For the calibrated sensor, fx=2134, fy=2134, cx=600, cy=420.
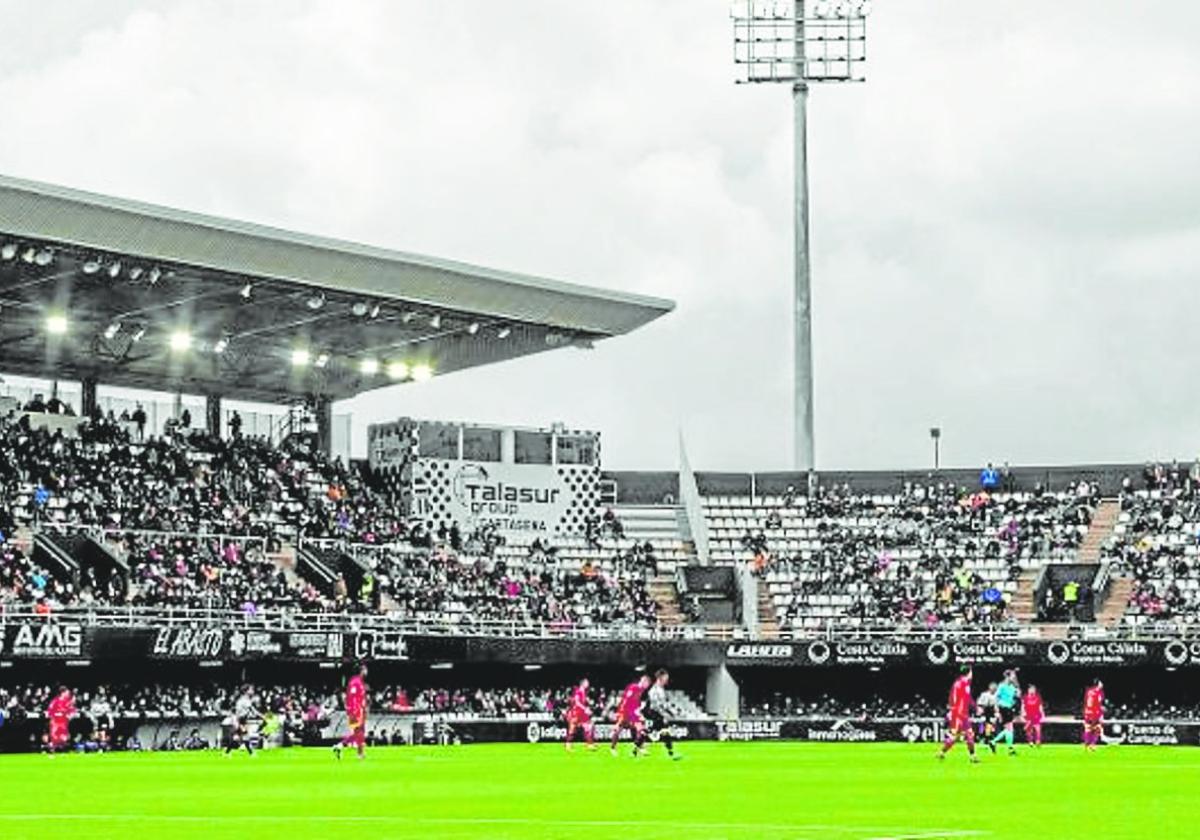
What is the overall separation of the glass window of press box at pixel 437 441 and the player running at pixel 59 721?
2602 centimetres

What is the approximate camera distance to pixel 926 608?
235 ft

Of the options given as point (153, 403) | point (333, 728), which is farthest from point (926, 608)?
point (153, 403)

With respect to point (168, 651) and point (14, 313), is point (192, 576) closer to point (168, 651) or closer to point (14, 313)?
point (168, 651)

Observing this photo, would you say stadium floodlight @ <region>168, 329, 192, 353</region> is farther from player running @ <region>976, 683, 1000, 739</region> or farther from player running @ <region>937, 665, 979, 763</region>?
player running @ <region>937, 665, 979, 763</region>

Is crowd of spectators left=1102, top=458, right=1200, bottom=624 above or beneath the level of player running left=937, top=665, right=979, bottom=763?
above

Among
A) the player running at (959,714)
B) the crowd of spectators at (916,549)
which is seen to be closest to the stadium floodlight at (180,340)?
the crowd of spectators at (916,549)

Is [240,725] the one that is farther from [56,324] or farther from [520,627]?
[56,324]

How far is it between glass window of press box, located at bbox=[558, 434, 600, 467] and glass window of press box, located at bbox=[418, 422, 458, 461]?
14.9 ft

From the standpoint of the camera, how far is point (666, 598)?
75562mm

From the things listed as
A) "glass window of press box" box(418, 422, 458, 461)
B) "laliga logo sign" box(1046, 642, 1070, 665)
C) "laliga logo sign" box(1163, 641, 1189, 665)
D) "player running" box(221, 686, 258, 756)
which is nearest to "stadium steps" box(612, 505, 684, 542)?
"glass window of press box" box(418, 422, 458, 461)

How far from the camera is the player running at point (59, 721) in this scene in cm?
5212

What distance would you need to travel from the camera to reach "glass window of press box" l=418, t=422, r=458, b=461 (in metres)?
77.3

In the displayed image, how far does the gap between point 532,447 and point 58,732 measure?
30.1 metres

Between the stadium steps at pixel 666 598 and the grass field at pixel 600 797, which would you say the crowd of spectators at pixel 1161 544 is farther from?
the grass field at pixel 600 797
